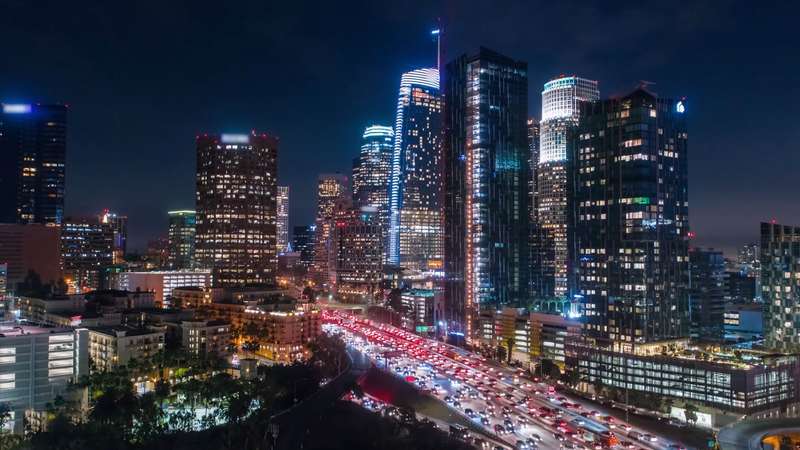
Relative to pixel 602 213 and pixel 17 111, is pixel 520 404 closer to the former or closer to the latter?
pixel 602 213

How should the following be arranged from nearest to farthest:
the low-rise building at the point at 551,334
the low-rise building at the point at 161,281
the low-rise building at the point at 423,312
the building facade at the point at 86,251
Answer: the low-rise building at the point at 551,334, the low-rise building at the point at 423,312, the low-rise building at the point at 161,281, the building facade at the point at 86,251

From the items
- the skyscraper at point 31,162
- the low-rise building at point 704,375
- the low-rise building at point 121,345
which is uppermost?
the skyscraper at point 31,162

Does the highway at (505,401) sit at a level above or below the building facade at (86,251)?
below

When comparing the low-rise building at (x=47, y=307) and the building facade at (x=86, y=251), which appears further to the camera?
the building facade at (x=86, y=251)

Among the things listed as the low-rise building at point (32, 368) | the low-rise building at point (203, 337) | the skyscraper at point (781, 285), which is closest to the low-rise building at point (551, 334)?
the skyscraper at point (781, 285)

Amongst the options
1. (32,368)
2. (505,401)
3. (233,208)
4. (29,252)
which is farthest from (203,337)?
(29,252)

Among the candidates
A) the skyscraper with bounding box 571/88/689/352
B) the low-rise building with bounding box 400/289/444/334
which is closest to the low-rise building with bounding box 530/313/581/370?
the skyscraper with bounding box 571/88/689/352

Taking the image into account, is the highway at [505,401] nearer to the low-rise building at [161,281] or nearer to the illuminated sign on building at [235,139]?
the low-rise building at [161,281]

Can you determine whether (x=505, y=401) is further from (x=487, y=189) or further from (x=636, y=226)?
(x=487, y=189)
